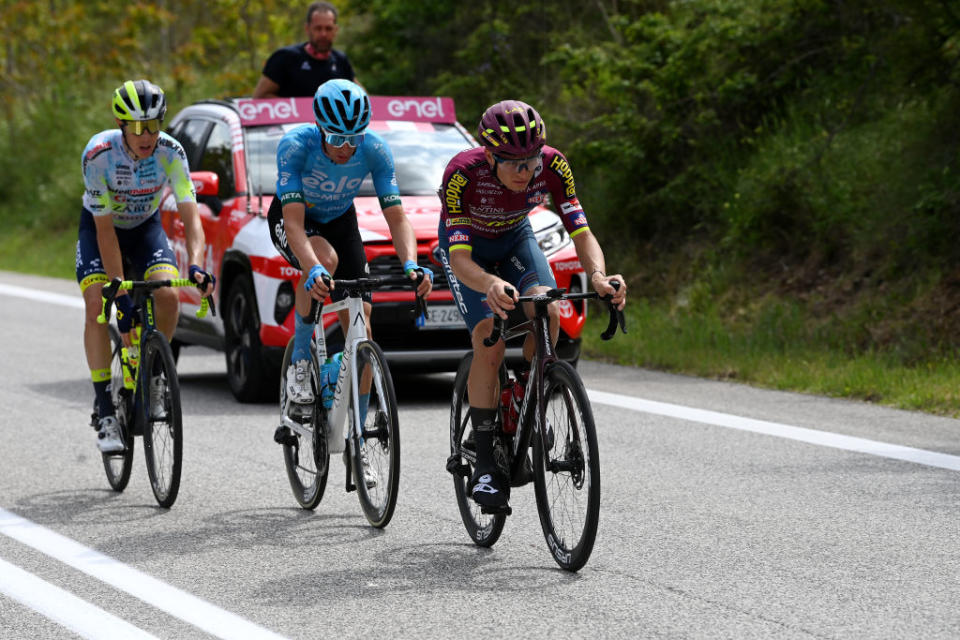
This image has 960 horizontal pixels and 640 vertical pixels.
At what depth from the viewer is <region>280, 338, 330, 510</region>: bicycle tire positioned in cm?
734

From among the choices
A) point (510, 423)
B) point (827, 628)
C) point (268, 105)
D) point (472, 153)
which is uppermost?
point (268, 105)

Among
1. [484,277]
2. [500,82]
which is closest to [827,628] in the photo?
[484,277]

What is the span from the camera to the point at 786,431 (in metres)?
9.30

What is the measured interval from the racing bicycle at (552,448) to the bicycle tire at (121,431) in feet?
6.90

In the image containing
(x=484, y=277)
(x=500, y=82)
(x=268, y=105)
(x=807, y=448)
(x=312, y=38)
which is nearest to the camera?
(x=484, y=277)

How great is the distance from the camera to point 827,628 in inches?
204

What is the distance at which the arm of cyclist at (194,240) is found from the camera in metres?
7.34

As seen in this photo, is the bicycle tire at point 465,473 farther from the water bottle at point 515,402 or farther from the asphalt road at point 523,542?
the water bottle at point 515,402

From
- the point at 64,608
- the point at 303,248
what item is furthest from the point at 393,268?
the point at 64,608

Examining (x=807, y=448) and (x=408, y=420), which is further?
(x=408, y=420)

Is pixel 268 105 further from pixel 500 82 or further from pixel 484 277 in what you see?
pixel 500 82

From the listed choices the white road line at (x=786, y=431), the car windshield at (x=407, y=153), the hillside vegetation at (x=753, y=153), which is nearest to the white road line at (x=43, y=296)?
the hillside vegetation at (x=753, y=153)

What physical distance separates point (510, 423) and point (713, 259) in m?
8.64

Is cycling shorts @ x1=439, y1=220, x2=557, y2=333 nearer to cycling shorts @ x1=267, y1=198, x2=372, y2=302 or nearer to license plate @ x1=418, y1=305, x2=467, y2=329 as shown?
cycling shorts @ x1=267, y1=198, x2=372, y2=302
